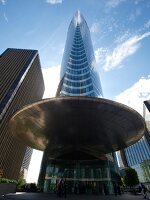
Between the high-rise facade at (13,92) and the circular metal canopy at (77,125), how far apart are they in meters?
30.8

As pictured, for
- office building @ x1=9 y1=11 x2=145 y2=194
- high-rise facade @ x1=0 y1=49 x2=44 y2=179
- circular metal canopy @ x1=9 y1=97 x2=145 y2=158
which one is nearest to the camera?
circular metal canopy @ x1=9 y1=97 x2=145 y2=158

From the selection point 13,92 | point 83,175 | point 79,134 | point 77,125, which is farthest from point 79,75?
point 77,125

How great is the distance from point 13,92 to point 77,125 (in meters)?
49.4

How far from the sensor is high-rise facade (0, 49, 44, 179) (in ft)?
195

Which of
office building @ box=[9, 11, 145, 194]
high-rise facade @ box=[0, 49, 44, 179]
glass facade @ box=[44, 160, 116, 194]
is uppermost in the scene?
high-rise facade @ box=[0, 49, 44, 179]

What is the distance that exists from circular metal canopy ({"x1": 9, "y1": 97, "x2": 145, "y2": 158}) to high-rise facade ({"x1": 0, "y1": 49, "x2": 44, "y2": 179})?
30837mm

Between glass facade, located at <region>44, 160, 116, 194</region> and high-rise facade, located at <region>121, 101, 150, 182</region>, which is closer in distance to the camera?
glass facade, located at <region>44, 160, 116, 194</region>

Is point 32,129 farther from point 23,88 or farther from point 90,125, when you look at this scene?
point 23,88

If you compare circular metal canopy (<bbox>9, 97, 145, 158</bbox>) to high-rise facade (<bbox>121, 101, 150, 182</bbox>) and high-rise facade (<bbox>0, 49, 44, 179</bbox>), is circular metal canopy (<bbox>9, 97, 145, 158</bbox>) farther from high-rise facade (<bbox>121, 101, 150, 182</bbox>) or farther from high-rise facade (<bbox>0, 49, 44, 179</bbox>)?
high-rise facade (<bbox>121, 101, 150, 182</bbox>)

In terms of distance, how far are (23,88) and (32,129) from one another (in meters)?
56.5

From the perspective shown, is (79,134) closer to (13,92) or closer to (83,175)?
(83,175)

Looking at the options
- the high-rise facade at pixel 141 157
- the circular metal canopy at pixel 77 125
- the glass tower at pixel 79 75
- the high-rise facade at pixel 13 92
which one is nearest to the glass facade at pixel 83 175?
the circular metal canopy at pixel 77 125

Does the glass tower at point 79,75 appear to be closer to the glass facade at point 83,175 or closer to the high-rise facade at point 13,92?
the high-rise facade at point 13,92

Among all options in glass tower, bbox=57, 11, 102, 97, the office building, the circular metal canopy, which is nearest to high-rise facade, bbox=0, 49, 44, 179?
glass tower, bbox=57, 11, 102, 97
